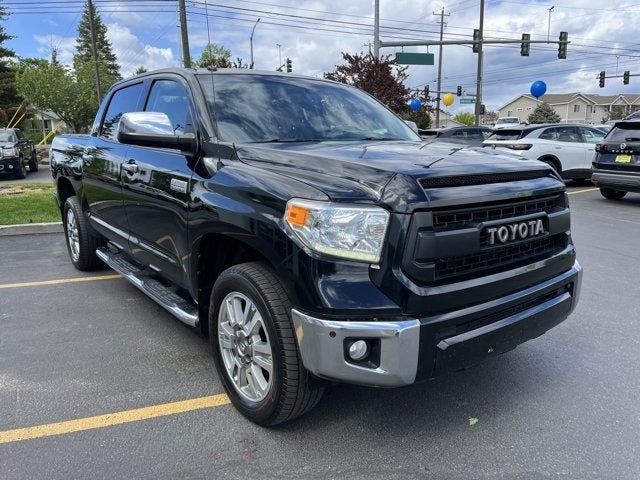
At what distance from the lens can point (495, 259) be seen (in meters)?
2.63

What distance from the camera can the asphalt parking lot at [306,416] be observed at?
99.6 inches

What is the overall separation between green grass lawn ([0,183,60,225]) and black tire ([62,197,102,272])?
9.94ft

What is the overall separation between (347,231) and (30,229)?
23.7 ft

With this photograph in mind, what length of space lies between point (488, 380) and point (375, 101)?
2429 mm

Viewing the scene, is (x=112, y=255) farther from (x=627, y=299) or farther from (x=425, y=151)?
(x=627, y=299)

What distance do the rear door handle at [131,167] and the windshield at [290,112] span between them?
2.75 feet

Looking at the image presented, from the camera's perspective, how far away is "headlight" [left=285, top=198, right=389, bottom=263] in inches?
91.9

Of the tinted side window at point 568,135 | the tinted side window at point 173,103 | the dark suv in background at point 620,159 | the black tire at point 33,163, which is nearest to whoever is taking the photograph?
the tinted side window at point 173,103

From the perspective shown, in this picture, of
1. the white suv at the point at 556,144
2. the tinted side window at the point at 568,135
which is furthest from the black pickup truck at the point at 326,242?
the tinted side window at the point at 568,135

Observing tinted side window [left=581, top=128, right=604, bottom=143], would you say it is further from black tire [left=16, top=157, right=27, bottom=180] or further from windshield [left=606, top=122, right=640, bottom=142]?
black tire [left=16, top=157, right=27, bottom=180]

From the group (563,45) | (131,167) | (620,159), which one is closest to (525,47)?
(563,45)

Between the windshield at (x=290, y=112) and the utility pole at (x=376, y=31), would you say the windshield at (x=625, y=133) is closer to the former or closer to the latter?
the windshield at (x=290, y=112)

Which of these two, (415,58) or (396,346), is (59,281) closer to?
(396,346)

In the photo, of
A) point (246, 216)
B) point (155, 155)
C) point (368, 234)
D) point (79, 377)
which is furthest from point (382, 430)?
point (155, 155)
